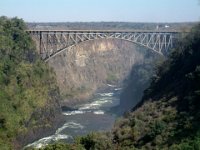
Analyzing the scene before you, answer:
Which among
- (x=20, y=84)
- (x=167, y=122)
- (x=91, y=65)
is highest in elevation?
(x=167, y=122)

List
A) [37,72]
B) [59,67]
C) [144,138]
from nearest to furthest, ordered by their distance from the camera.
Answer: [144,138] < [37,72] < [59,67]

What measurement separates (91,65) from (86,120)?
132 feet

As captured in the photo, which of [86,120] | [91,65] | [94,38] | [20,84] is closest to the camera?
[20,84]

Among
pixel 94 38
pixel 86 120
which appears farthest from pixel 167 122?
pixel 94 38

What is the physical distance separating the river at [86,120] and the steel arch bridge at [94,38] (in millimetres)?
8453

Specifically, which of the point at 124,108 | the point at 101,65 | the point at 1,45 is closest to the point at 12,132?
the point at 1,45

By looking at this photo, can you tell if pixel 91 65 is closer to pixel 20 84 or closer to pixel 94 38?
pixel 94 38

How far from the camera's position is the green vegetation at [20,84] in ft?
165

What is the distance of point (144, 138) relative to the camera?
97.7 ft

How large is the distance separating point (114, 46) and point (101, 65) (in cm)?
749

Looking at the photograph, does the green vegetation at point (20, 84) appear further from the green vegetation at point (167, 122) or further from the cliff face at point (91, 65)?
the cliff face at point (91, 65)

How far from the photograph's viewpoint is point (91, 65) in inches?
4043

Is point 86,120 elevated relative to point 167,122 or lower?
lower

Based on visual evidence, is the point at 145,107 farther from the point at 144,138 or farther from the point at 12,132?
the point at 12,132
